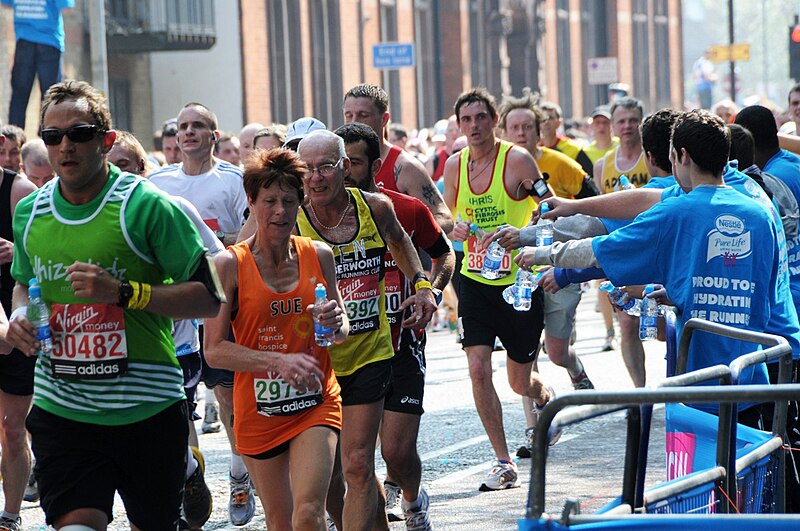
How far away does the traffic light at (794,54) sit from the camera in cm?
2550

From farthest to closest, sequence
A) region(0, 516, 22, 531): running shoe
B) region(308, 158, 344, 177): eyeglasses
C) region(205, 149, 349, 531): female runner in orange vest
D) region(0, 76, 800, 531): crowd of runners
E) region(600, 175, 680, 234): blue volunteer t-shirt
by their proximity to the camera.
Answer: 1. region(0, 516, 22, 531): running shoe
2. region(600, 175, 680, 234): blue volunteer t-shirt
3. region(308, 158, 344, 177): eyeglasses
4. region(205, 149, 349, 531): female runner in orange vest
5. region(0, 76, 800, 531): crowd of runners

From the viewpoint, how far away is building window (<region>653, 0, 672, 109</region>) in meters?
59.6

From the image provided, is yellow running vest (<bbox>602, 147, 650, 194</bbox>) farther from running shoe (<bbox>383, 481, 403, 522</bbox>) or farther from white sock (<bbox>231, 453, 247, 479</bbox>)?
white sock (<bbox>231, 453, 247, 479</bbox>)

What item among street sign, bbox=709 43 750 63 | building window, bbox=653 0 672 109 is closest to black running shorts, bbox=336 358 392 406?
street sign, bbox=709 43 750 63

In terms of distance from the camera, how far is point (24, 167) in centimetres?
934

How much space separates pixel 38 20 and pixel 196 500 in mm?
9767

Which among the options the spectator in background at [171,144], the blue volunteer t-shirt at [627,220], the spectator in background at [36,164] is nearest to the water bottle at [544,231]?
the blue volunteer t-shirt at [627,220]

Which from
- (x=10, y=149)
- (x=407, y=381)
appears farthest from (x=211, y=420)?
(x=407, y=381)

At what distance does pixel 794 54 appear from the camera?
25.7 meters

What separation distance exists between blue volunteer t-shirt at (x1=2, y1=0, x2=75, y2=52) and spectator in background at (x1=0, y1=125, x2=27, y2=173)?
6.37 m

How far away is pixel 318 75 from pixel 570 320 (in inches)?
962

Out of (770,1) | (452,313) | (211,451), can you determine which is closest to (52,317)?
(211,451)

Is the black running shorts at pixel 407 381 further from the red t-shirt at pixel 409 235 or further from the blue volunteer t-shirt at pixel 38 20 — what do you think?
the blue volunteer t-shirt at pixel 38 20

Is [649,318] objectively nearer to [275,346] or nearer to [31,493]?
[275,346]
